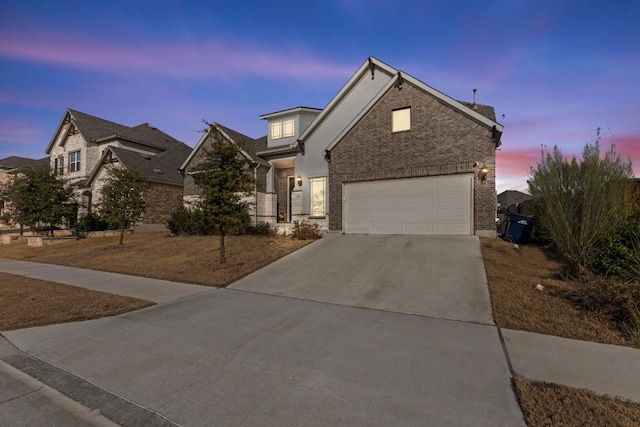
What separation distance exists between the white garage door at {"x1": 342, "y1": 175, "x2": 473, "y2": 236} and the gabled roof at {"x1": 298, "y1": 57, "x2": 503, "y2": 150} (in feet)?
7.84

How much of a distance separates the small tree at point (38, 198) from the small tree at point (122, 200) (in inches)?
280

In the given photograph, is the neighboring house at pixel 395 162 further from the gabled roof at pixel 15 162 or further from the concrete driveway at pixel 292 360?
the gabled roof at pixel 15 162

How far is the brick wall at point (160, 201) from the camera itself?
72.6 ft

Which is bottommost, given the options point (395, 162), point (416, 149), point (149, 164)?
point (395, 162)

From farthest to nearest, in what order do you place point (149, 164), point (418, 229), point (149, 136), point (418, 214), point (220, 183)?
point (149, 136), point (149, 164), point (418, 214), point (418, 229), point (220, 183)

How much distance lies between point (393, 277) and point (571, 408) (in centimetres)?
508

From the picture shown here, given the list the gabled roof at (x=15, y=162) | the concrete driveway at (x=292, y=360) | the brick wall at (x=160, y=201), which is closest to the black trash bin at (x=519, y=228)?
the concrete driveway at (x=292, y=360)

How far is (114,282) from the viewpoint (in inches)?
335

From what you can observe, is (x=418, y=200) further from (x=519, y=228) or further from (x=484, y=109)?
(x=484, y=109)

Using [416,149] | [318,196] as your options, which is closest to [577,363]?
[416,149]

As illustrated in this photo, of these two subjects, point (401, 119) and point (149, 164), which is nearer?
point (401, 119)

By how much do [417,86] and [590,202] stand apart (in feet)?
27.4

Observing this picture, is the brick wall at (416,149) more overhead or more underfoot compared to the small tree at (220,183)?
more overhead

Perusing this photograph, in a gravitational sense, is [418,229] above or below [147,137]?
below
